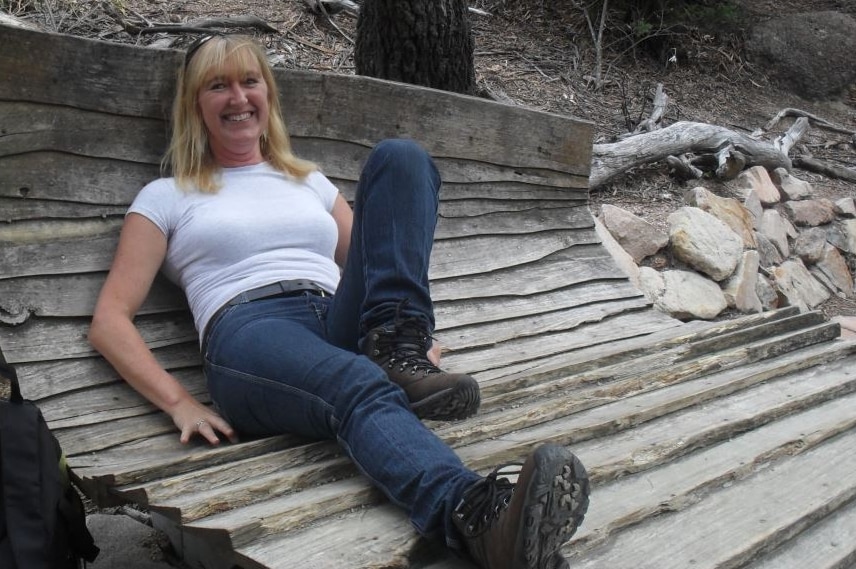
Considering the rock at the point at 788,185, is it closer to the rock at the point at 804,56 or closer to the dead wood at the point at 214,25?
the rock at the point at 804,56

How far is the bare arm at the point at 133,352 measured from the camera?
2244 millimetres

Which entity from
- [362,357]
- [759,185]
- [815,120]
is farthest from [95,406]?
[815,120]

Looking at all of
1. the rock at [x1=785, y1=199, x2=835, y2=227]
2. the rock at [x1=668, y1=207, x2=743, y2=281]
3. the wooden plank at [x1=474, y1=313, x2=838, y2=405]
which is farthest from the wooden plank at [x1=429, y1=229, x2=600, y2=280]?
the rock at [x1=785, y1=199, x2=835, y2=227]

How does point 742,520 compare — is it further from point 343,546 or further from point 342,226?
point 342,226

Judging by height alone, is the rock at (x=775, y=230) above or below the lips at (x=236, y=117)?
below

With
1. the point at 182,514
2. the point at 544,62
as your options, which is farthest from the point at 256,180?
the point at 544,62

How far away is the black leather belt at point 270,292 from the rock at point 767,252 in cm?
360

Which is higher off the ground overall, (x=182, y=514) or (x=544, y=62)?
(x=544, y=62)

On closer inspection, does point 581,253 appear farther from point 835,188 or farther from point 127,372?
point 835,188

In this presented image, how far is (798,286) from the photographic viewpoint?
18.2 feet

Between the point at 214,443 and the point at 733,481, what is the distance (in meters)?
1.23

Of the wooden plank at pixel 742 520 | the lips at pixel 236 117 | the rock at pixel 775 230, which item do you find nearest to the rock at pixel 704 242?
the rock at pixel 775 230

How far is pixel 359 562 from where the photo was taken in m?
1.69

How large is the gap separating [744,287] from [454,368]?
2583mm
